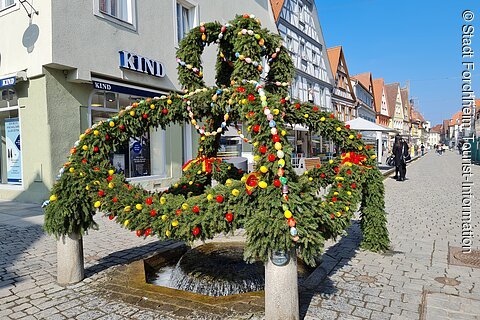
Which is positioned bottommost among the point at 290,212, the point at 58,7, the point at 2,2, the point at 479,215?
the point at 479,215

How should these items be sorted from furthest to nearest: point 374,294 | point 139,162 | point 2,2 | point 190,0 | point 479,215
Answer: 1. point 190,0
2. point 139,162
3. point 2,2
4. point 479,215
5. point 374,294

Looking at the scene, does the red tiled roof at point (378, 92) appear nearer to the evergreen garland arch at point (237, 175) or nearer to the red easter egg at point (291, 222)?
the evergreen garland arch at point (237, 175)

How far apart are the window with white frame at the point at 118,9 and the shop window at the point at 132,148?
7.45 ft

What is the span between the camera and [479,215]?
746cm

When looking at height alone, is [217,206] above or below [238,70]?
below

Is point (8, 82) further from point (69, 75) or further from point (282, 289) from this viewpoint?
point (282, 289)

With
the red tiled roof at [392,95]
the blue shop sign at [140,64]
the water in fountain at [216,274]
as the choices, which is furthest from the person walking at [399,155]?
the red tiled roof at [392,95]

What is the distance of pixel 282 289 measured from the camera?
8.63 ft

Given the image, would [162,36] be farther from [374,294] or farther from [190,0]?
[374,294]

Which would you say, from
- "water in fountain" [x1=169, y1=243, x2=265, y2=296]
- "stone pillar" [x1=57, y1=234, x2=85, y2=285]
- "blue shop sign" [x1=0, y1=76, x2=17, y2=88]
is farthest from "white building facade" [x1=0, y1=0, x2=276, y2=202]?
"stone pillar" [x1=57, y1=234, x2=85, y2=285]

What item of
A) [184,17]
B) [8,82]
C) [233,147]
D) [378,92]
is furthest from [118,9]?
[378,92]

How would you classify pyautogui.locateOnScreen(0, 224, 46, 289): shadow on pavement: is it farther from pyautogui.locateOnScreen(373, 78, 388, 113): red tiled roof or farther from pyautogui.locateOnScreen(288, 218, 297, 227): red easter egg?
pyautogui.locateOnScreen(373, 78, 388, 113): red tiled roof

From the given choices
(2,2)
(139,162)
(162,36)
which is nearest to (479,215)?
(139,162)

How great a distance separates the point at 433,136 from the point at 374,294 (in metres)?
143
